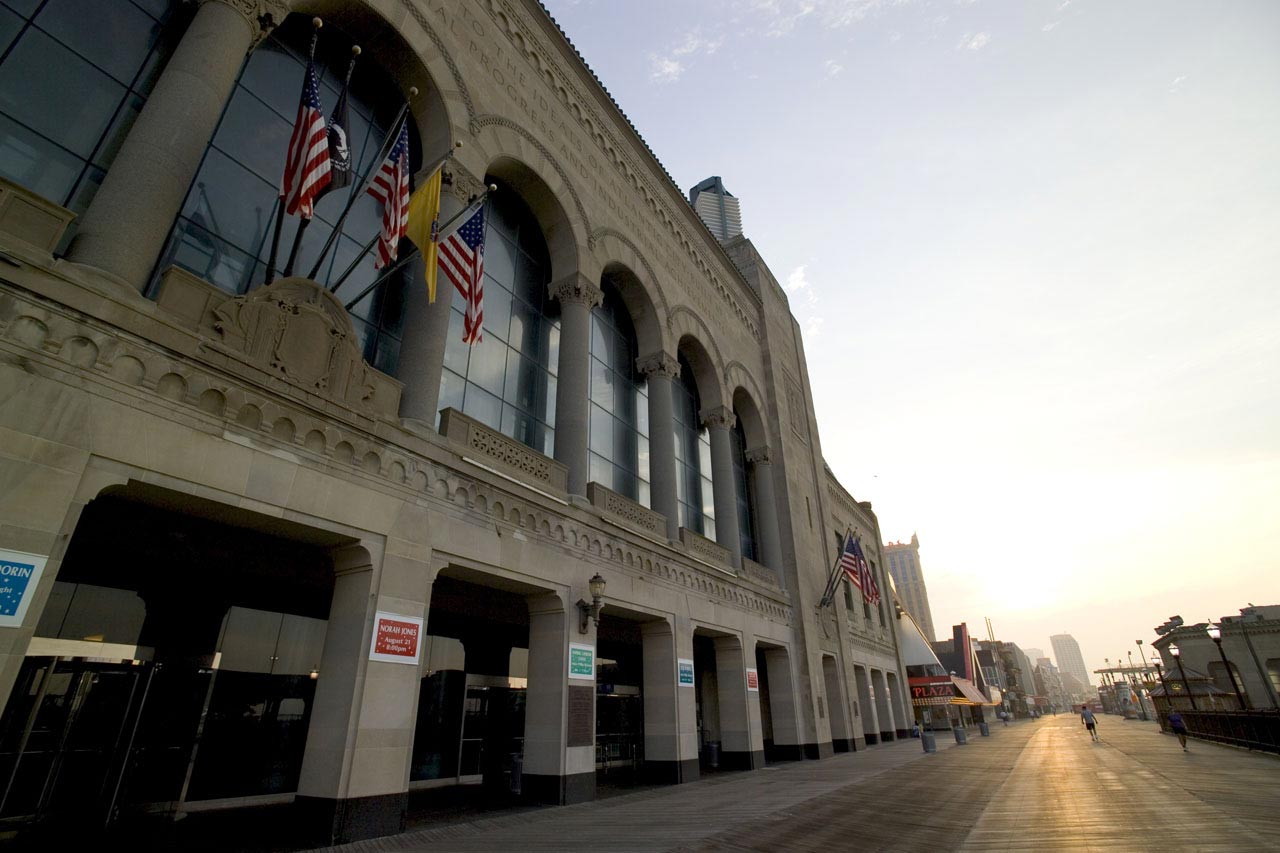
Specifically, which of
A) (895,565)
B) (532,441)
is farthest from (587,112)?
(895,565)

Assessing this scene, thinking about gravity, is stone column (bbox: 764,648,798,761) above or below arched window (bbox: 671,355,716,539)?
below

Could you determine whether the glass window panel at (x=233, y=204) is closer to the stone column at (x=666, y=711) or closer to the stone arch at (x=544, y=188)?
the stone arch at (x=544, y=188)

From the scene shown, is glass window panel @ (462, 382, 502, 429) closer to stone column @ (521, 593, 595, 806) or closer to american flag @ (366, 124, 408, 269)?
american flag @ (366, 124, 408, 269)

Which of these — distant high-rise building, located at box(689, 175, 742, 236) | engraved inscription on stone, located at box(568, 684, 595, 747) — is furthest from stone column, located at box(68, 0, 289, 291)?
distant high-rise building, located at box(689, 175, 742, 236)

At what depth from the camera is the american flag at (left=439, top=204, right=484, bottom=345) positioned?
11430 millimetres

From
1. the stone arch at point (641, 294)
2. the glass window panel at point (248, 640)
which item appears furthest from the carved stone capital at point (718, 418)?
the glass window panel at point (248, 640)

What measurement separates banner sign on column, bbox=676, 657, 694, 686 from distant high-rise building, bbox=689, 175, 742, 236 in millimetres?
32449

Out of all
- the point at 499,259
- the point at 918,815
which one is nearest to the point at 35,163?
the point at 499,259

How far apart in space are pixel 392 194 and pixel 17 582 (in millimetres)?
7245

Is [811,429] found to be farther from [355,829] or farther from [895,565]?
[895,565]

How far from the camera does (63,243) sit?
7.96 meters

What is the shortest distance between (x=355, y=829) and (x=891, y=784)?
12.8 m

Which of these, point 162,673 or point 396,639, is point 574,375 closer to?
point 396,639

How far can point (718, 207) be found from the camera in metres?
43.9
